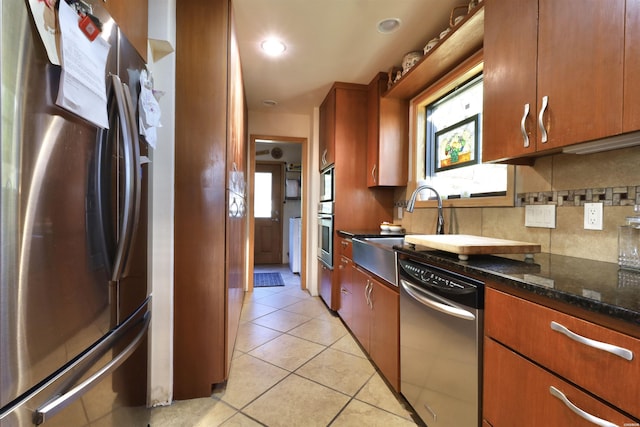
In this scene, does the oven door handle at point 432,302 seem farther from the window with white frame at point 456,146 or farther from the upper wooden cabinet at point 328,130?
the upper wooden cabinet at point 328,130

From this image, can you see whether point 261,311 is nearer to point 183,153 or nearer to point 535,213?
point 183,153

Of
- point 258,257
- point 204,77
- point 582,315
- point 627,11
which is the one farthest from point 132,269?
point 258,257

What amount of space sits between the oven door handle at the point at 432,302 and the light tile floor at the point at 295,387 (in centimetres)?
70

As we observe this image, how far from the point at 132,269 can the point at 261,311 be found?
2.14 meters

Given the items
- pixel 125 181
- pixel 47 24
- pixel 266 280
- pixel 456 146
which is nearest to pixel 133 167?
pixel 125 181

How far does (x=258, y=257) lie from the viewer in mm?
5570

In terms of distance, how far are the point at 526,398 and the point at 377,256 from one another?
1051 mm

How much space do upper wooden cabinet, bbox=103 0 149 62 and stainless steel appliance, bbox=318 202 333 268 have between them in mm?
2087

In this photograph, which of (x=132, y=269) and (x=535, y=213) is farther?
(x=535, y=213)

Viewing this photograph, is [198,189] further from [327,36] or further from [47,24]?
[327,36]

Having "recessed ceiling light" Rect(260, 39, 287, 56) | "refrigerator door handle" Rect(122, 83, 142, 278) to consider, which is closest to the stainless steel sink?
"refrigerator door handle" Rect(122, 83, 142, 278)

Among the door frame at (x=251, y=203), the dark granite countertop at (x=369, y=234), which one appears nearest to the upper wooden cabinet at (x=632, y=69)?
the dark granite countertop at (x=369, y=234)

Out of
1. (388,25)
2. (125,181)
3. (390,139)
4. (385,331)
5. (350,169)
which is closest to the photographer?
(125,181)

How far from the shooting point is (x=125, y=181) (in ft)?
3.10
